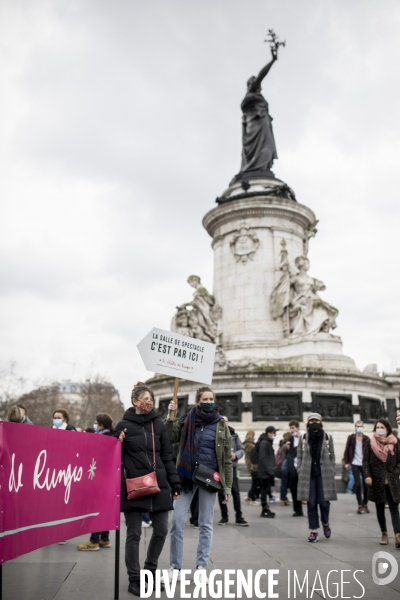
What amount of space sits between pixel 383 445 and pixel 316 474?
114 centimetres

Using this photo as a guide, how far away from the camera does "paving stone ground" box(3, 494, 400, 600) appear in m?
5.53

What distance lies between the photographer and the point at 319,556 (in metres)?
7.34

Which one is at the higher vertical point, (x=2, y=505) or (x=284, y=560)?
(x=2, y=505)

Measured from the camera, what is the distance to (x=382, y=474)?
28.0 ft

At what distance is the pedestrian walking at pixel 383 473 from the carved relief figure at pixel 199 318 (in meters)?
14.7

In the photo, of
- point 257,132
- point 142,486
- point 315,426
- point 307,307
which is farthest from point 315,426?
point 257,132

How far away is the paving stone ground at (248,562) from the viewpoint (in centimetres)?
553

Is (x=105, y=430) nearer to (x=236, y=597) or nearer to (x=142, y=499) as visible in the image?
(x=142, y=499)

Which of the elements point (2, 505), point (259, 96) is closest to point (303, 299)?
point (259, 96)

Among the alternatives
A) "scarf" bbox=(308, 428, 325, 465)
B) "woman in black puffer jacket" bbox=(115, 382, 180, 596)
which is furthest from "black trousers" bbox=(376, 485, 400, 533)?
"woman in black puffer jacket" bbox=(115, 382, 180, 596)

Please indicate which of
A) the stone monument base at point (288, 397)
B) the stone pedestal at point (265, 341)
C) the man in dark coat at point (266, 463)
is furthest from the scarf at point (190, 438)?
the stone pedestal at point (265, 341)

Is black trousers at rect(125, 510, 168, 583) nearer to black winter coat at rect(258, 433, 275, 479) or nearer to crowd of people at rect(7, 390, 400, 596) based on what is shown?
crowd of people at rect(7, 390, 400, 596)

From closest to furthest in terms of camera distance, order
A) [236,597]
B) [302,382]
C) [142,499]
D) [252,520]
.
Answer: [236,597] < [142,499] < [252,520] < [302,382]

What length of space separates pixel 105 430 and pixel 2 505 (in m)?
4.24
